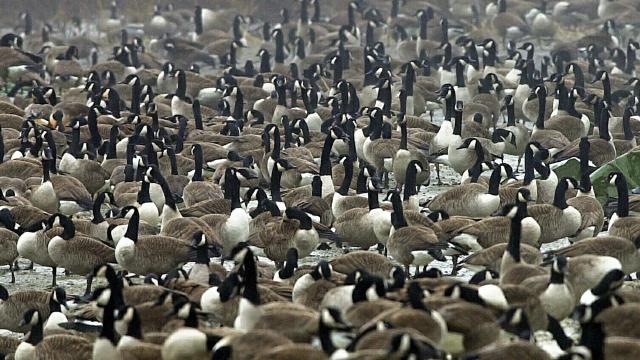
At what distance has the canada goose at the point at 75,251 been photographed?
15422 mm

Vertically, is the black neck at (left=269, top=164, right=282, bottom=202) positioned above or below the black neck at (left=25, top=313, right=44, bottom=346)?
below

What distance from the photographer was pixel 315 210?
57.7 feet

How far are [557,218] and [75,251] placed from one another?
568 cm

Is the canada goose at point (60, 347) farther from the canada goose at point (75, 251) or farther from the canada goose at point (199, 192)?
the canada goose at point (199, 192)

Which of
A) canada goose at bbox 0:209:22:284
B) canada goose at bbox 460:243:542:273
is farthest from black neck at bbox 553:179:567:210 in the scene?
canada goose at bbox 0:209:22:284

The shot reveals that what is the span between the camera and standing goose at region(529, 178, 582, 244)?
16250 millimetres

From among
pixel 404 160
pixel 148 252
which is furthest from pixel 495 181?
pixel 148 252

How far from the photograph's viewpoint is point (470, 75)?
1240 inches

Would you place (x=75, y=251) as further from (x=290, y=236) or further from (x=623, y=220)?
(x=623, y=220)

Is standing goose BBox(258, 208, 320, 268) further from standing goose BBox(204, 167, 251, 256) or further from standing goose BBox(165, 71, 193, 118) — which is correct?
standing goose BBox(165, 71, 193, 118)

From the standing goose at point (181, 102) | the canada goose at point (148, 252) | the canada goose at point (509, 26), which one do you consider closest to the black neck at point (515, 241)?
the canada goose at point (148, 252)

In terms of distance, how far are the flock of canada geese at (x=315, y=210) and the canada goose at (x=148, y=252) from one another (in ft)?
0.08

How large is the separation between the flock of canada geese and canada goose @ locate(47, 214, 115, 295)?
0.08 feet

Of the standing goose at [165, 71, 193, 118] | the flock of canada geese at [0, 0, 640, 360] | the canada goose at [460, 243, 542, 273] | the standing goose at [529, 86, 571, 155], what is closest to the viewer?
the flock of canada geese at [0, 0, 640, 360]
